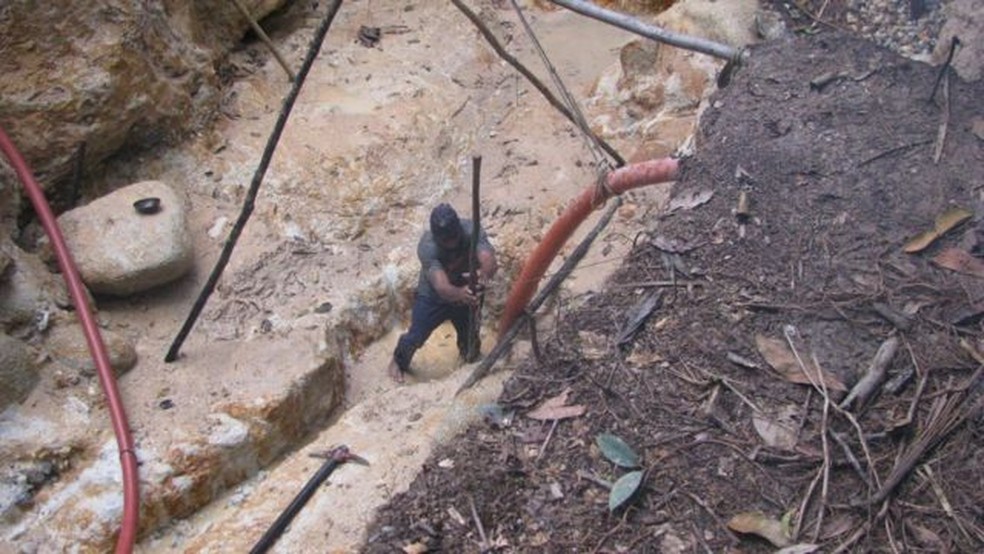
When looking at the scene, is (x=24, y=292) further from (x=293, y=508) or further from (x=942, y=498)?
(x=942, y=498)

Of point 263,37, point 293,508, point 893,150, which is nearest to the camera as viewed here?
point 293,508

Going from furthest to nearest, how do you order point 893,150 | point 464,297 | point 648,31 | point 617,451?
point 648,31 → point 464,297 → point 893,150 → point 617,451

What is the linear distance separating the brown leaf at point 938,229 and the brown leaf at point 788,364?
2.76 feet

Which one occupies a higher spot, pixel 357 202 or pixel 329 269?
pixel 357 202

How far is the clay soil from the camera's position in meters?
3.04

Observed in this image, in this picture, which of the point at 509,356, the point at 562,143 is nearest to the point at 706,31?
the point at 562,143

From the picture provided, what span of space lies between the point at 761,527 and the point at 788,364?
2.50ft

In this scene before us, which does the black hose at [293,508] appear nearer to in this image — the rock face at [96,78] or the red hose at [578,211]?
the red hose at [578,211]

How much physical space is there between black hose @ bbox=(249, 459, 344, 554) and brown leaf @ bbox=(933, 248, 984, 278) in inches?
112

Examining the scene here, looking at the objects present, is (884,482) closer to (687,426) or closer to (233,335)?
(687,426)

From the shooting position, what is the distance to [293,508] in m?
3.69

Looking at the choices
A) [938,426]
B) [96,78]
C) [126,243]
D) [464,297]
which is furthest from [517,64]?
[938,426]

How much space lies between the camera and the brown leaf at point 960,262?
144 inches

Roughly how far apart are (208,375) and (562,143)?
340cm
